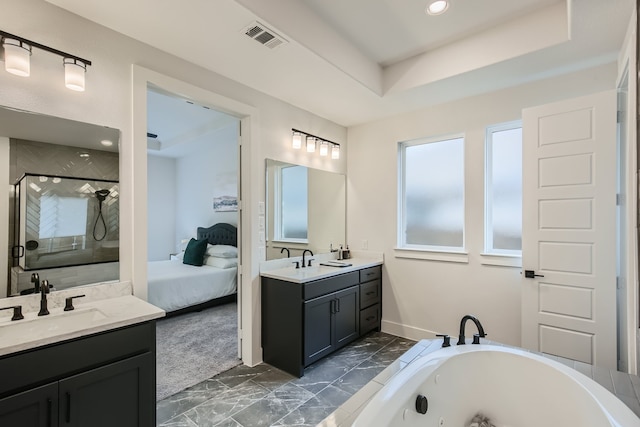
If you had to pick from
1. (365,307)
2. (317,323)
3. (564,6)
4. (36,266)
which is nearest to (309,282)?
(317,323)

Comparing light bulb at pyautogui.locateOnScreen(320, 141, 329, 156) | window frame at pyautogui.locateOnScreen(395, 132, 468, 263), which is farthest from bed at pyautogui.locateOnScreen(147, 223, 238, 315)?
window frame at pyautogui.locateOnScreen(395, 132, 468, 263)

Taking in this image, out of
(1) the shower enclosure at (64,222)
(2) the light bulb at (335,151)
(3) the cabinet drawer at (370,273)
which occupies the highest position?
(2) the light bulb at (335,151)

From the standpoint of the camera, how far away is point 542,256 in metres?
2.45

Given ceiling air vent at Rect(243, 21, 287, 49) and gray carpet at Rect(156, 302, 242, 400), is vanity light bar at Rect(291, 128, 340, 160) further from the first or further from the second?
gray carpet at Rect(156, 302, 242, 400)

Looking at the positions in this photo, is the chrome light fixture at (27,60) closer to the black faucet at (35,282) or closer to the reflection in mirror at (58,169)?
the reflection in mirror at (58,169)

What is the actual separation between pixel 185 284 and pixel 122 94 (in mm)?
2851

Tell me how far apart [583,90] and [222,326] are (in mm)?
4438

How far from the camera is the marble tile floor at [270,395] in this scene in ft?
6.75

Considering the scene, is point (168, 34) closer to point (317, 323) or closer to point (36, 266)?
point (36, 266)

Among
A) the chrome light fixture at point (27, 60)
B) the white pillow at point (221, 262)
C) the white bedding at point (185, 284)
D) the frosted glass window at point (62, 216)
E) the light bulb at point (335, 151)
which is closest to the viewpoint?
the chrome light fixture at point (27, 60)

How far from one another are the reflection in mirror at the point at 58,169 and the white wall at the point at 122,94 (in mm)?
52

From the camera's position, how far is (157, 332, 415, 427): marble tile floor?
206 cm

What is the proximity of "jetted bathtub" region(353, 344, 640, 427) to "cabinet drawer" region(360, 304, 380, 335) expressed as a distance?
1.57 m

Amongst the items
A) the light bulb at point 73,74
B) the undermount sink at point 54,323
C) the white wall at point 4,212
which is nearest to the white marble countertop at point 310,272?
the undermount sink at point 54,323
